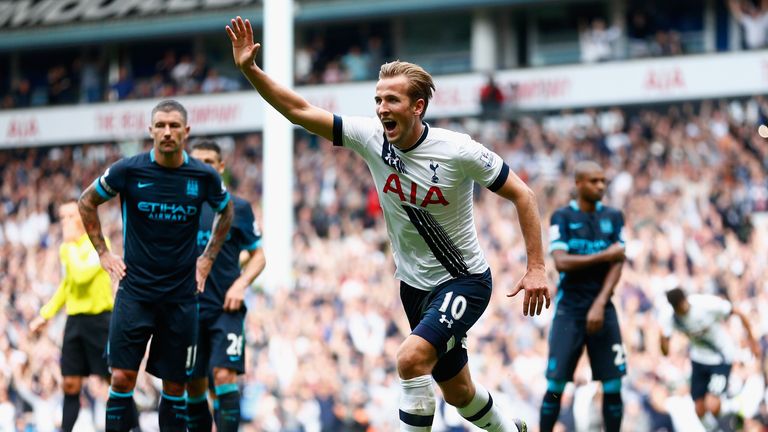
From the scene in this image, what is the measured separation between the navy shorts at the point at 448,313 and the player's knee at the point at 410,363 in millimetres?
128

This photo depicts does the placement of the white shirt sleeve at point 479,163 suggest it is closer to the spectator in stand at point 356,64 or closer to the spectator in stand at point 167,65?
the spectator in stand at point 356,64

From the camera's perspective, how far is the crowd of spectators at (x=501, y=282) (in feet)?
48.9

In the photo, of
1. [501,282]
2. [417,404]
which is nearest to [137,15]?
[501,282]

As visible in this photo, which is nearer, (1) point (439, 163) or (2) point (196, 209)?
(1) point (439, 163)

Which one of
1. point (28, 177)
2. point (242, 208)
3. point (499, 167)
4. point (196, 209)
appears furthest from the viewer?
point (28, 177)

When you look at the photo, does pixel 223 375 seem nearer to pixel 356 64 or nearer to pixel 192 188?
pixel 192 188

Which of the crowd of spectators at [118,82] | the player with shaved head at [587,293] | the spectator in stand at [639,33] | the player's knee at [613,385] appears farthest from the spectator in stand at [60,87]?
the player's knee at [613,385]

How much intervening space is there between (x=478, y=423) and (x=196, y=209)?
99.8 inches

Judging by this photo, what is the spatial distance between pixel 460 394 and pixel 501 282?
960 cm

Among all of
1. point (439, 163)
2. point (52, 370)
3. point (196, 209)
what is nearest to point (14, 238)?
point (52, 370)

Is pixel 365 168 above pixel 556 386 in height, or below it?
above

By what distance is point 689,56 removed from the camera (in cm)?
2481

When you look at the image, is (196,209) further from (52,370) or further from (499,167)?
(52,370)

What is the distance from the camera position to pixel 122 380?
8719mm
